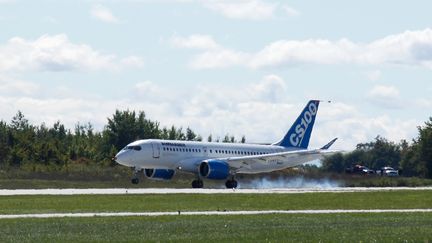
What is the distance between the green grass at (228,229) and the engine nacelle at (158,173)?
36.6 m

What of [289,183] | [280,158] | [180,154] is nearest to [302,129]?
[289,183]

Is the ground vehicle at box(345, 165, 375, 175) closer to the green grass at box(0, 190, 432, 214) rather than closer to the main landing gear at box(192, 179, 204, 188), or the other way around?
the main landing gear at box(192, 179, 204, 188)

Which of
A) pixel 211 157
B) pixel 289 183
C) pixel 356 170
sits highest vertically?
pixel 211 157

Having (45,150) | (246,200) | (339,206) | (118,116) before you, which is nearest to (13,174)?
(45,150)

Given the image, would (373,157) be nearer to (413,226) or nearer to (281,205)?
(281,205)

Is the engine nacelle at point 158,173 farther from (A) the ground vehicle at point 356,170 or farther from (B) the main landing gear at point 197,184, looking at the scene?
(A) the ground vehicle at point 356,170

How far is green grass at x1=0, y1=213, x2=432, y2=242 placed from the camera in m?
28.1

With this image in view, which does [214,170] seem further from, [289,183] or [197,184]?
[289,183]

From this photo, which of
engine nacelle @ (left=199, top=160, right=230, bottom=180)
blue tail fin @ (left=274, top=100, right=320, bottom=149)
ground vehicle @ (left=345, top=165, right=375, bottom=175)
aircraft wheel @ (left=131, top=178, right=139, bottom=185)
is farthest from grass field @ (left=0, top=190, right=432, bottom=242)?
ground vehicle @ (left=345, top=165, right=375, bottom=175)

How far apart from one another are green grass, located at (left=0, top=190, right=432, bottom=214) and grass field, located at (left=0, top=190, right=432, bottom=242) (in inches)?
1.4

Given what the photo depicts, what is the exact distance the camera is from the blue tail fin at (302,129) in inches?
3219

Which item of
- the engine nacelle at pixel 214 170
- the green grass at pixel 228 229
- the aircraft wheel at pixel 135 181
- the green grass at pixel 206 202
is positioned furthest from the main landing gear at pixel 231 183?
the green grass at pixel 228 229

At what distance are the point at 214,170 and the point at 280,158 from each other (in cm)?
679

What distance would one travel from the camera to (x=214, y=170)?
2840 inches
